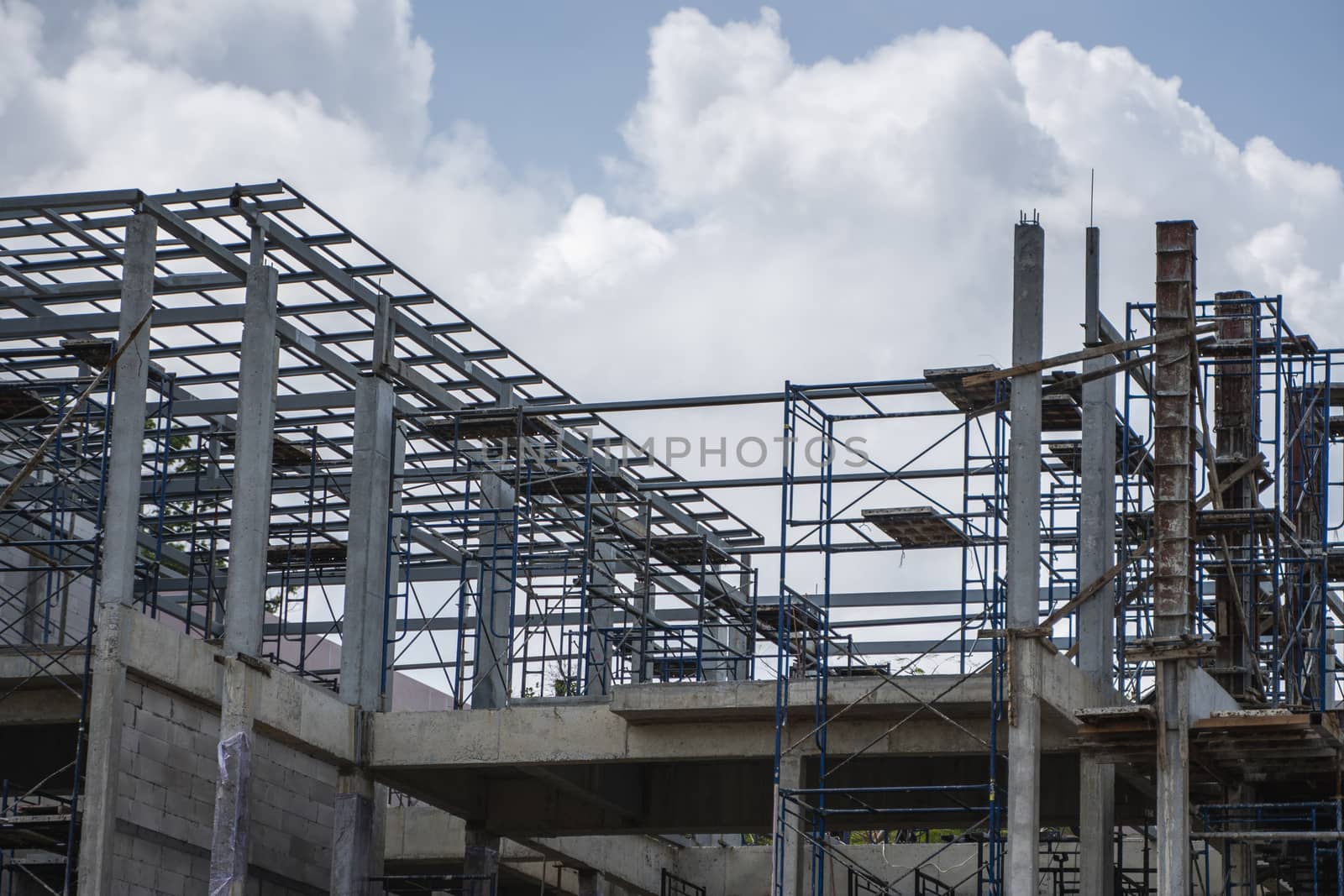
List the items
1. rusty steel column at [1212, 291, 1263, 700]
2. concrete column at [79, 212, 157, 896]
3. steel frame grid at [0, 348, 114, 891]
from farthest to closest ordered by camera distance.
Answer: rusty steel column at [1212, 291, 1263, 700] → steel frame grid at [0, 348, 114, 891] → concrete column at [79, 212, 157, 896]

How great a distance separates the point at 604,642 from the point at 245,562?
286 inches

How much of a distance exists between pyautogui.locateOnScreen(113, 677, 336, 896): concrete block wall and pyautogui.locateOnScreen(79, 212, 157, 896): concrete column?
26.6 inches

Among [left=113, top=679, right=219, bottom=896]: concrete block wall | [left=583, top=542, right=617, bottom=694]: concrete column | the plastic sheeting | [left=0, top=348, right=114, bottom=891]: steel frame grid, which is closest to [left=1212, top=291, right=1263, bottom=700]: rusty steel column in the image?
[left=583, top=542, right=617, bottom=694]: concrete column

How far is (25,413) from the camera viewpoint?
29609mm

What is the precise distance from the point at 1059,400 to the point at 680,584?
617 inches

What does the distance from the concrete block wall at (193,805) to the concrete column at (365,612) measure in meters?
1.17

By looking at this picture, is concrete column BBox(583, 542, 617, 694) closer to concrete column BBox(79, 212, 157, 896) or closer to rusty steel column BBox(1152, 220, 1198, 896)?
concrete column BBox(79, 212, 157, 896)

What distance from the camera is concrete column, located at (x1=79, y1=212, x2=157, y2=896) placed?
75.7 ft

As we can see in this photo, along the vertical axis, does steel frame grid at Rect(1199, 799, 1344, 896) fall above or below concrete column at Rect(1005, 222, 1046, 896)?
below

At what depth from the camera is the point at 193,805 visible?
26125 mm

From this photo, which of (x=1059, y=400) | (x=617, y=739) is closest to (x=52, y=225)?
(x=617, y=739)

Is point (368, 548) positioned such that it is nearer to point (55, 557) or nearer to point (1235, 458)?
point (55, 557)

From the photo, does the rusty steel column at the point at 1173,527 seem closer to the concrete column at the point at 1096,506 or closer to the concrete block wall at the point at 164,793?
the concrete column at the point at 1096,506

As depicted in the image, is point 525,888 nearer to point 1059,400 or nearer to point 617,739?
point 617,739
